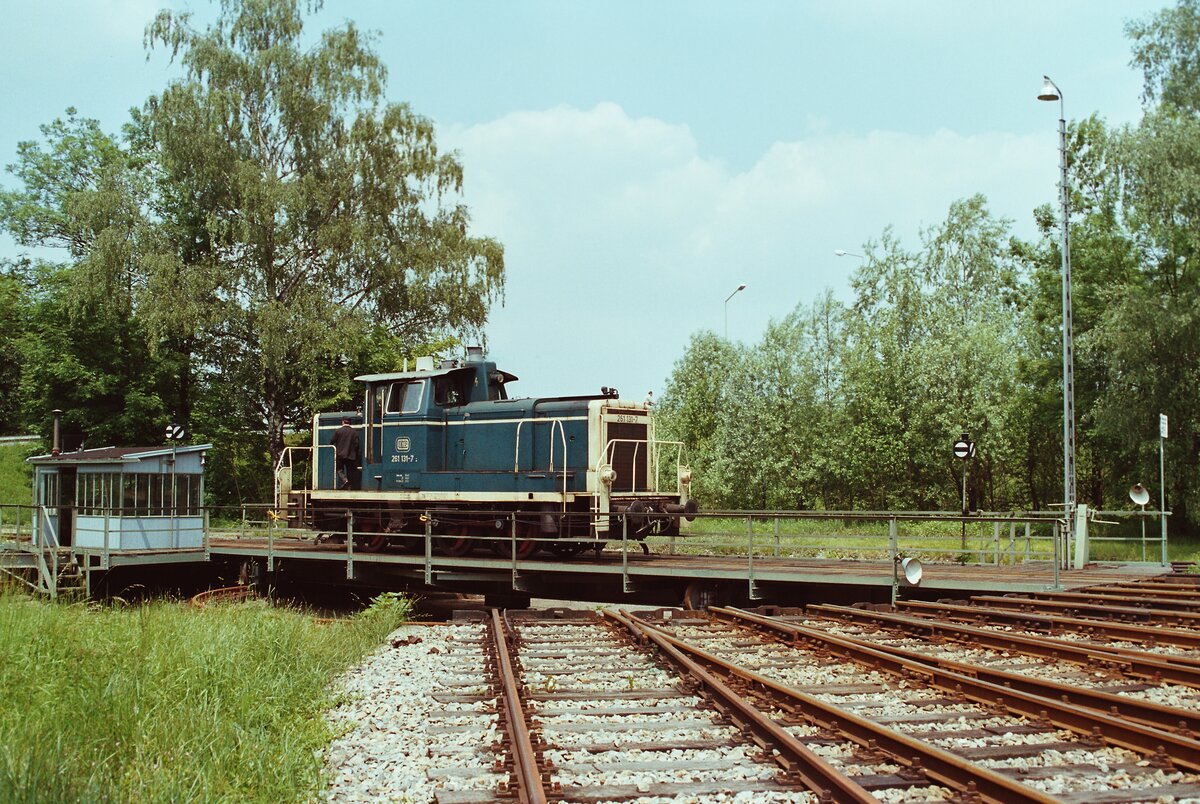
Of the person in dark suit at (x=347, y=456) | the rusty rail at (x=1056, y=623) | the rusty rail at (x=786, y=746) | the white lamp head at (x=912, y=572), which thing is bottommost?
the rusty rail at (x=1056, y=623)

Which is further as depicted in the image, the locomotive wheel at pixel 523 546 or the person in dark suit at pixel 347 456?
the person in dark suit at pixel 347 456

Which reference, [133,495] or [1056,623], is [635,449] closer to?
[1056,623]

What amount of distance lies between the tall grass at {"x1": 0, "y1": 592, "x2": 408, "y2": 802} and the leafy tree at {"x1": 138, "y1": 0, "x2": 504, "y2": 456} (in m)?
19.6

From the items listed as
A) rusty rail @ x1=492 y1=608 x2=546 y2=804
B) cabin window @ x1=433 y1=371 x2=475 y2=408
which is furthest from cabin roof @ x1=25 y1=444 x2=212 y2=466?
rusty rail @ x1=492 y1=608 x2=546 y2=804

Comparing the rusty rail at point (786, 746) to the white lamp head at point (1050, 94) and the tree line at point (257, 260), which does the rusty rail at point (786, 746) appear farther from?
the tree line at point (257, 260)

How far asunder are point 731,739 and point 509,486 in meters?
11.5

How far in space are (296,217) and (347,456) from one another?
559 inches

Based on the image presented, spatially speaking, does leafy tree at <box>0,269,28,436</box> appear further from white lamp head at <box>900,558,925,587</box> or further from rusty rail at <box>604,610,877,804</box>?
rusty rail at <box>604,610,877,804</box>

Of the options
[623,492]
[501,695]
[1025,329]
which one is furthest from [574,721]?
[1025,329]

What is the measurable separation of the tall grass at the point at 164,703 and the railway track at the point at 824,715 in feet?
2.91

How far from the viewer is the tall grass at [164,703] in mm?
5520

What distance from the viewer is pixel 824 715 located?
6.85m

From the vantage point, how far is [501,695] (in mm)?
7805

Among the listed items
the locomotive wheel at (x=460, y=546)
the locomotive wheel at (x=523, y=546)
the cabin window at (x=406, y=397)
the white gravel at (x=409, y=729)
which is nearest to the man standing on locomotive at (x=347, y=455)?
the cabin window at (x=406, y=397)
